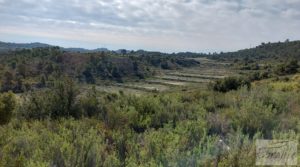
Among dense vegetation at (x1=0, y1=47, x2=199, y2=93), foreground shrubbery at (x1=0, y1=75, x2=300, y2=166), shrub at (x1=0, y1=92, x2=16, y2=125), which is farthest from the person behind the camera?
dense vegetation at (x1=0, y1=47, x2=199, y2=93)

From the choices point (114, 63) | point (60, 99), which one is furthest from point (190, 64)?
point (60, 99)

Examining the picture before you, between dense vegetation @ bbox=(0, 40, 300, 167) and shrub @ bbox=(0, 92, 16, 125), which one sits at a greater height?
dense vegetation @ bbox=(0, 40, 300, 167)

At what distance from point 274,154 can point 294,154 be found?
0.21m

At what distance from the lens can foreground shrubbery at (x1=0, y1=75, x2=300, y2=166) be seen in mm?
3725

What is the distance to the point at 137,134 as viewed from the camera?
17.5 feet

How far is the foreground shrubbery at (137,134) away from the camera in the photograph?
372 cm

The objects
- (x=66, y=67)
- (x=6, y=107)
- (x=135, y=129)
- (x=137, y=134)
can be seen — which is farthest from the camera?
(x=66, y=67)

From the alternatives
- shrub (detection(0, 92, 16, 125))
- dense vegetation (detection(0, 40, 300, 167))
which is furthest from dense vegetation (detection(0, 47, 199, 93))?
dense vegetation (detection(0, 40, 300, 167))

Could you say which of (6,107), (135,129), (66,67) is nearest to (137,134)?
(135,129)

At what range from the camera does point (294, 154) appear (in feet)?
12.2

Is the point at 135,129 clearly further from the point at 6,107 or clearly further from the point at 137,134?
the point at 6,107

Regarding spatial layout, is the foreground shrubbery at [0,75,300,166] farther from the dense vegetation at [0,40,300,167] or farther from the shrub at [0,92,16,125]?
the shrub at [0,92,16,125]

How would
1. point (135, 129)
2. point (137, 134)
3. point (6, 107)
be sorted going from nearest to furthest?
point (137, 134)
point (135, 129)
point (6, 107)

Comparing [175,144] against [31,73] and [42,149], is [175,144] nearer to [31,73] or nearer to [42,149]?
[42,149]
